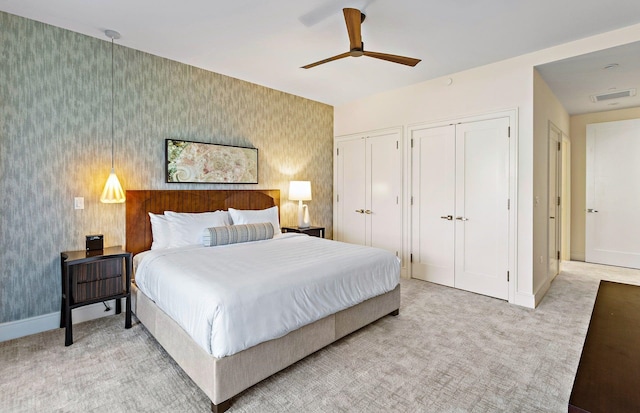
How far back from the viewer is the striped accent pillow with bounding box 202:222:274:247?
3.26 metres

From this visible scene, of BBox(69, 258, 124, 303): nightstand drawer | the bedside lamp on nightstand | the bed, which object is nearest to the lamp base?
the bedside lamp on nightstand

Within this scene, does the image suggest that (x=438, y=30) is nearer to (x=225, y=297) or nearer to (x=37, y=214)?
(x=225, y=297)

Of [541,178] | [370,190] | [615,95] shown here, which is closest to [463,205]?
[541,178]

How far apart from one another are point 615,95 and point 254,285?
5351 millimetres

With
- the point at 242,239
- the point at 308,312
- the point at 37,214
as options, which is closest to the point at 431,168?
the point at 242,239

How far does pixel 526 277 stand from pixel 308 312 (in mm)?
2640

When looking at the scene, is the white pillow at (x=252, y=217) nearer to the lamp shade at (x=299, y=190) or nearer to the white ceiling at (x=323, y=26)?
the lamp shade at (x=299, y=190)

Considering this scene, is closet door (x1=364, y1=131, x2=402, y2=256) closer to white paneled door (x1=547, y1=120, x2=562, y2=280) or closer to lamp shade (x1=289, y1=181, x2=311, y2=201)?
lamp shade (x1=289, y1=181, x2=311, y2=201)

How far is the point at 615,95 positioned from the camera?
14.3 ft

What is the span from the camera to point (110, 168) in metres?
3.23

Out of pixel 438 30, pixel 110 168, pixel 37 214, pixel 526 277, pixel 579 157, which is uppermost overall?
pixel 438 30

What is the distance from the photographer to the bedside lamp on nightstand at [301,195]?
4758 mm

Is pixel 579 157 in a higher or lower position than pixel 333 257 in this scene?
higher

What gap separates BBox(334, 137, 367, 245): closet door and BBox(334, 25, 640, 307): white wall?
122cm
